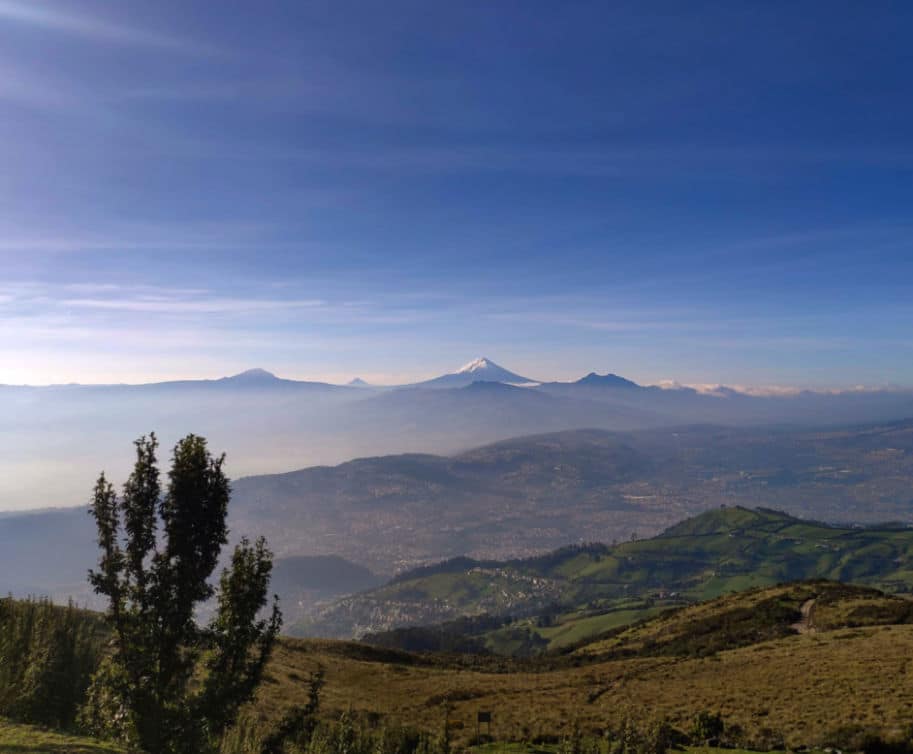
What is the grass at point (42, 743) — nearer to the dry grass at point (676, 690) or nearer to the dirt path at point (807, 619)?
the dry grass at point (676, 690)

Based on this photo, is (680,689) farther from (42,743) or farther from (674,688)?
(42,743)

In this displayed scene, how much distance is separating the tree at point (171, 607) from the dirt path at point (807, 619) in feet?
176

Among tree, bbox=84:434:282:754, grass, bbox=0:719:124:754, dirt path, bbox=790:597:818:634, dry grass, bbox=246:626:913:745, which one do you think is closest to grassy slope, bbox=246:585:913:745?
dry grass, bbox=246:626:913:745

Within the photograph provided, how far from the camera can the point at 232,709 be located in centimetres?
1396

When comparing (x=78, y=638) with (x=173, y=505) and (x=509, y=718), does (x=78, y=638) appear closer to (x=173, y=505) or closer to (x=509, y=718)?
(x=173, y=505)

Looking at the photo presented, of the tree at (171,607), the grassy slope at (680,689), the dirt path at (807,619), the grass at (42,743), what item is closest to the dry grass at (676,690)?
the grassy slope at (680,689)

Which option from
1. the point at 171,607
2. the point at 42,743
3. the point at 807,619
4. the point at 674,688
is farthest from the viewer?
the point at 807,619

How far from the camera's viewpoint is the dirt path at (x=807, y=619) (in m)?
51.4

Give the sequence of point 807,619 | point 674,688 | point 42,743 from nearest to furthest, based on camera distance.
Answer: point 42,743 → point 674,688 → point 807,619

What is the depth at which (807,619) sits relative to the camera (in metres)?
57.2

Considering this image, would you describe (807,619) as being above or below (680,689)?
below

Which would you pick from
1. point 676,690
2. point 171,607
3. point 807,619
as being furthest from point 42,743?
Answer: point 807,619

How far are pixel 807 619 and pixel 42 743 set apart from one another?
65737 millimetres

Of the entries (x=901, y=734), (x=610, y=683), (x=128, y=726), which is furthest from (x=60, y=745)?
(x=610, y=683)
